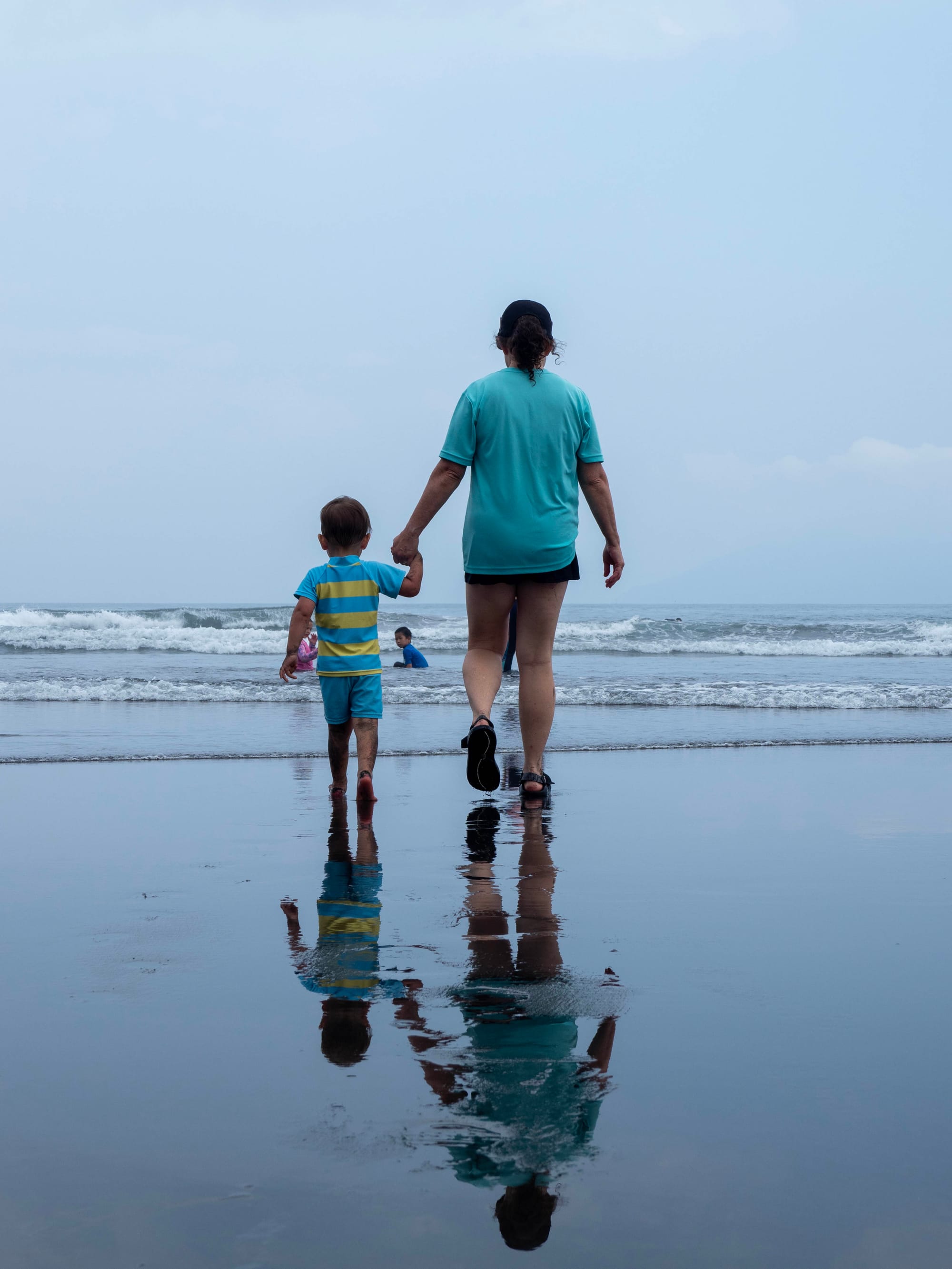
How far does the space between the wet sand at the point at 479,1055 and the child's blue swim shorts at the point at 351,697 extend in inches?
56.9

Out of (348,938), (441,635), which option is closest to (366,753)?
(348,938)

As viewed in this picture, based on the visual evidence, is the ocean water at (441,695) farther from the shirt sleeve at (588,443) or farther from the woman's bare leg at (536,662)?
the shirt sleeve at (588,443)

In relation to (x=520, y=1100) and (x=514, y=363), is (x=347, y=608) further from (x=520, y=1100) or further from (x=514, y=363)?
(x=520, y=1100)

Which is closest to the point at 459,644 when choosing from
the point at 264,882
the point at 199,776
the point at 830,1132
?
the point at 199,776

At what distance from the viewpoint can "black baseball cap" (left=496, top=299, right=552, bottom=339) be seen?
4367 mm

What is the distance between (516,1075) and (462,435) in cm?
313

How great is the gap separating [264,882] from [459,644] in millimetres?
21884

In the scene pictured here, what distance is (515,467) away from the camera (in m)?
4.32

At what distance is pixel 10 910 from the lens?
8.39 feet

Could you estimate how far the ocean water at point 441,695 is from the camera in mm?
6961

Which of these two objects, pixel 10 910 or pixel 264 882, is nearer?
pixel 10 910

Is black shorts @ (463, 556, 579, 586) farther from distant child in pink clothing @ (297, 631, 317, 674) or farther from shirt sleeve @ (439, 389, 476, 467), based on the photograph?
distant child in pink clothing @ (297, 631, 317, 674)

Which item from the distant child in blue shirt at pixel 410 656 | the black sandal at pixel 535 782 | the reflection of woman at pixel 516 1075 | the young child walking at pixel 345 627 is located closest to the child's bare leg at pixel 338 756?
the young child walking at pixel 345 627

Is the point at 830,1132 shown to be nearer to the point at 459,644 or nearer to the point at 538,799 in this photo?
the point at 538,799
